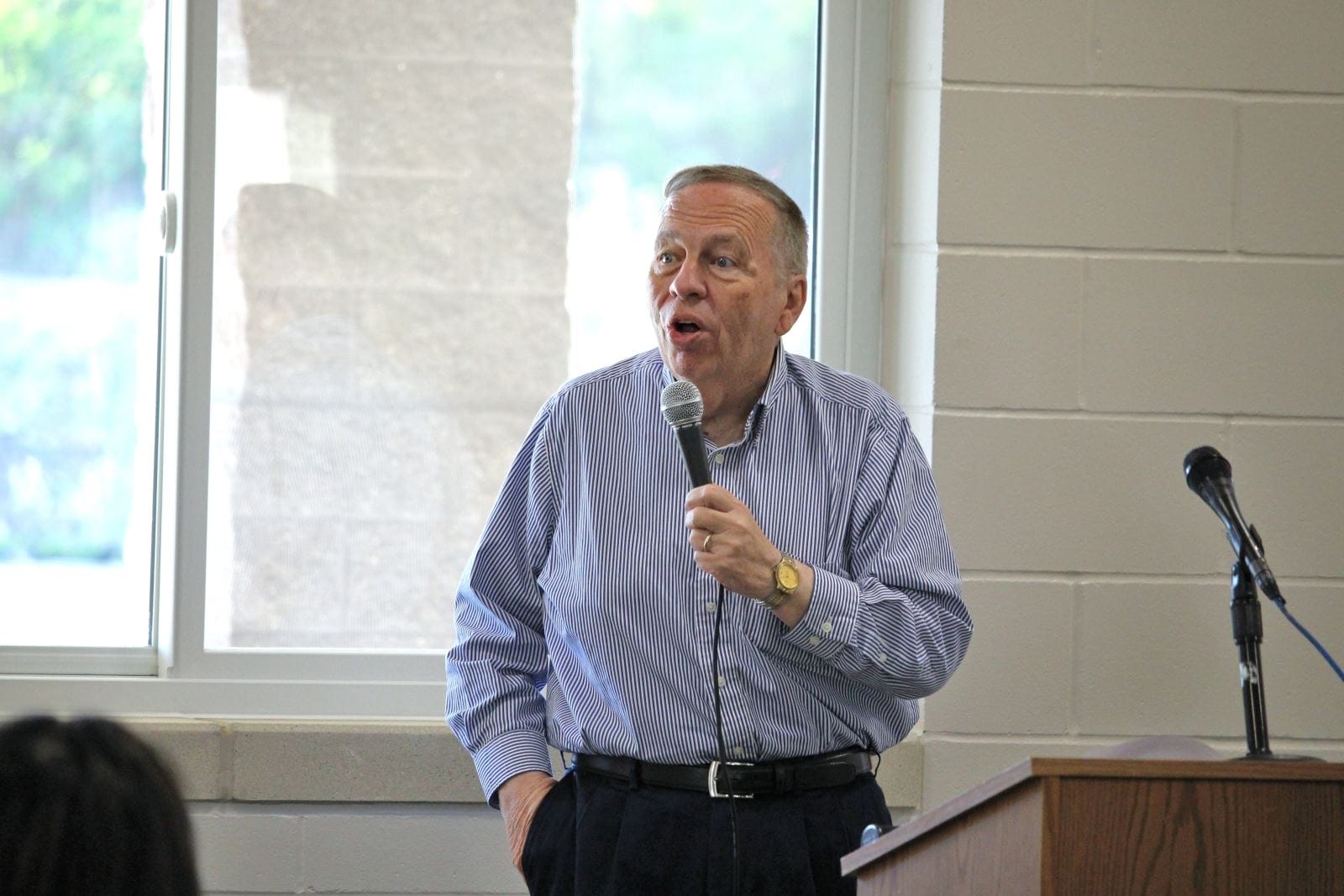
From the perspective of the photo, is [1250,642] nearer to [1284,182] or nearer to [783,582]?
[783,582]

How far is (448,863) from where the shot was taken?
272cm

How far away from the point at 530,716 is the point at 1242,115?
1.66 meters

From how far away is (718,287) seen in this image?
7.06 feet

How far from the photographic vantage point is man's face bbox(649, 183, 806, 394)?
2.14 meters

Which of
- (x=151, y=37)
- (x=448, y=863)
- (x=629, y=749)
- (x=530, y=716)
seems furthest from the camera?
(x=151, y=37)

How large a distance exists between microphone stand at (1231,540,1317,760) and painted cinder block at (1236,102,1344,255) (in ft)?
3.05

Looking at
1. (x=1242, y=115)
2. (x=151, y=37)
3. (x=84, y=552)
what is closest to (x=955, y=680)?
(x=1242, y=115)

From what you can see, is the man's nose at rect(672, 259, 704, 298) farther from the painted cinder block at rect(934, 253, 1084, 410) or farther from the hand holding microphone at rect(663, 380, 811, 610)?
the painted cinder block at rect(934, 253, 1084, 410)

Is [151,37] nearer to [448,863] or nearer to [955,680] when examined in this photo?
[448,863]

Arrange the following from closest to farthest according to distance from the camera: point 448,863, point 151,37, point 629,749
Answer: point 629,749 → point 448,863 → point 151,37

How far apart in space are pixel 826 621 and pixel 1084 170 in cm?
120

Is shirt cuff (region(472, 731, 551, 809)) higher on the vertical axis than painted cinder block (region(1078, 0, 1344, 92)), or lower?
lower

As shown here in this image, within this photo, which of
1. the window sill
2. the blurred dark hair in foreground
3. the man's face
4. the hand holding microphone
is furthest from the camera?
the window sill

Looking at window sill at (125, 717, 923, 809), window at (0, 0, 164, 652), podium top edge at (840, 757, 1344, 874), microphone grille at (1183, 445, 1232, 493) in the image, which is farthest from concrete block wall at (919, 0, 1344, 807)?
window at (0, 0, 164, 652)
